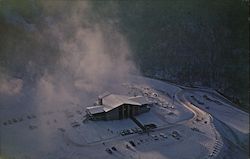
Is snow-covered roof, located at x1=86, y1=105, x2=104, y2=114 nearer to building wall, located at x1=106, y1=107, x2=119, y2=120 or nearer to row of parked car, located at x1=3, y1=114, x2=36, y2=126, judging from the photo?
building wall, located at x1=106, y1=107, x2=119, y2=120

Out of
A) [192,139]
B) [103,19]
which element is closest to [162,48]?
[103,19]

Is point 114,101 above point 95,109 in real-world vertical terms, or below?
above

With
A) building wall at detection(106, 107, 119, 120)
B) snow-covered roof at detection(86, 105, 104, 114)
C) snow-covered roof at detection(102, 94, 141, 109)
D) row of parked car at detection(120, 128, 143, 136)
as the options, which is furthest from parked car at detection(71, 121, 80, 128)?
row of parked car at detection(120, 128, 143, 136)

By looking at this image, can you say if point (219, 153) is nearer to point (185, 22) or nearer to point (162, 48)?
point (162, 48)

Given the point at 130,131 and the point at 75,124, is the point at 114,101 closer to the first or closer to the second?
the point at 130,131

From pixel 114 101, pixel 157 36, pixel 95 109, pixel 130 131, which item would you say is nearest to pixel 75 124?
pixel 95 109

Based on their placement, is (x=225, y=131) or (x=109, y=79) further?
(x=109, y=79)

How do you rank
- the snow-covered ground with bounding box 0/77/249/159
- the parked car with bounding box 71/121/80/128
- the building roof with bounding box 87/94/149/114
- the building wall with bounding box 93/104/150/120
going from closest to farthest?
1. the snow-covered ground with bounding box 0/77/249/159
2. the parked car with bounding box 71/121/80/128
3. the building wall with bounding box 93/104/150/120
4. the building roof with bounding box 87/94/149/114
